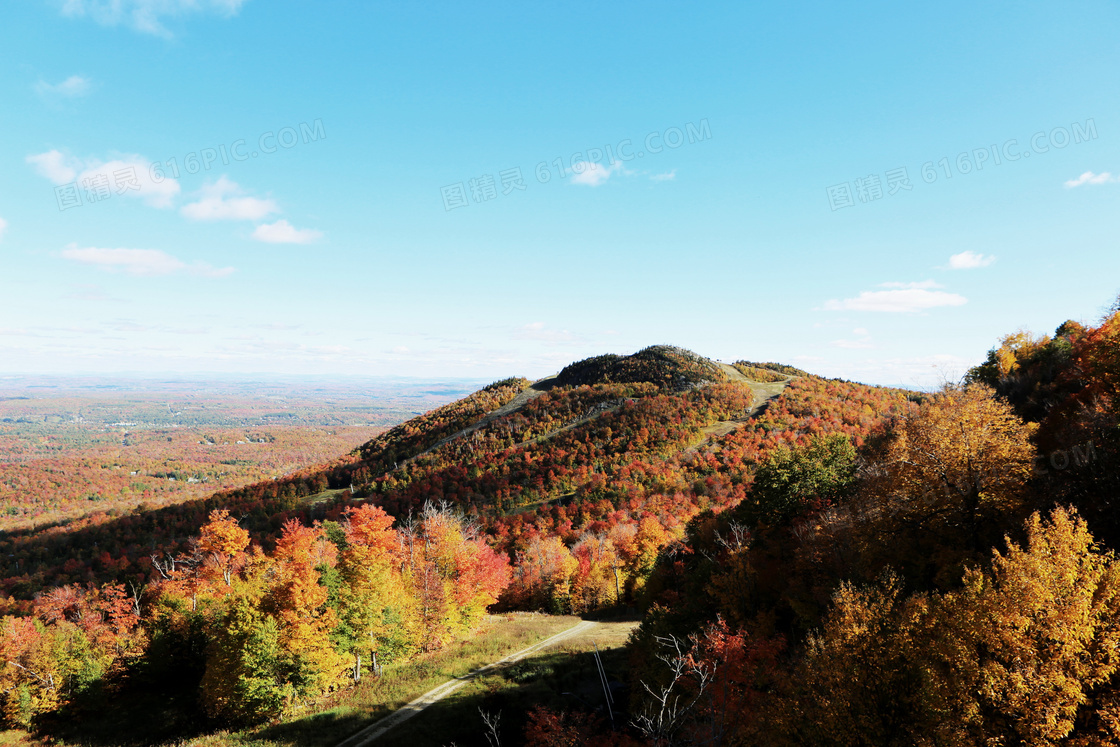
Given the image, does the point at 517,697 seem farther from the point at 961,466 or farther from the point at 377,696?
the point at 961,466

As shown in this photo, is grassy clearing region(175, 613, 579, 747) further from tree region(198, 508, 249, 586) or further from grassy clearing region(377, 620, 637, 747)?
tree region(198, 508, 249, 586)

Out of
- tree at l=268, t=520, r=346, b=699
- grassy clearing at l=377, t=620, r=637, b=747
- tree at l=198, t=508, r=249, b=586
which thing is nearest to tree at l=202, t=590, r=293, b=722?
tree at l=268, t=520, r=346, b=699

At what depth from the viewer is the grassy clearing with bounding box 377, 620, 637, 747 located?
118 ft

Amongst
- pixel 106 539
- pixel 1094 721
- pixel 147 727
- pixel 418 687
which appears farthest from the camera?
pixel 106 539

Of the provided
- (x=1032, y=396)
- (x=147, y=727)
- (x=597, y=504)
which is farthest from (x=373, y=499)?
(x=1032, y=396)

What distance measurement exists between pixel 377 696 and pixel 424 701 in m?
4.62

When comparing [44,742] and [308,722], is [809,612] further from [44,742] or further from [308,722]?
[44,742]

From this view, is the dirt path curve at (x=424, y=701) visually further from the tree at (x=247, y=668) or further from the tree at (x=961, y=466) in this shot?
the tree at (x=961, y=466)

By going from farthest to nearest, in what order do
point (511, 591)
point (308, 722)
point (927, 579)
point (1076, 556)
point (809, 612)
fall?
point (511, 591), point (308, 722), point (809, 612), point (927, 579), point (1076, 556)

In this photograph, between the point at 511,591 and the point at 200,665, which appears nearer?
the point at 200,665

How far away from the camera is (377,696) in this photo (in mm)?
41438

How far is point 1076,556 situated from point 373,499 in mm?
163891

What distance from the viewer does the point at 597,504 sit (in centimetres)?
13188

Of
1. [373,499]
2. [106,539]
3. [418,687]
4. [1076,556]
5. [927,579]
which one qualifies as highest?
[1076,556]
